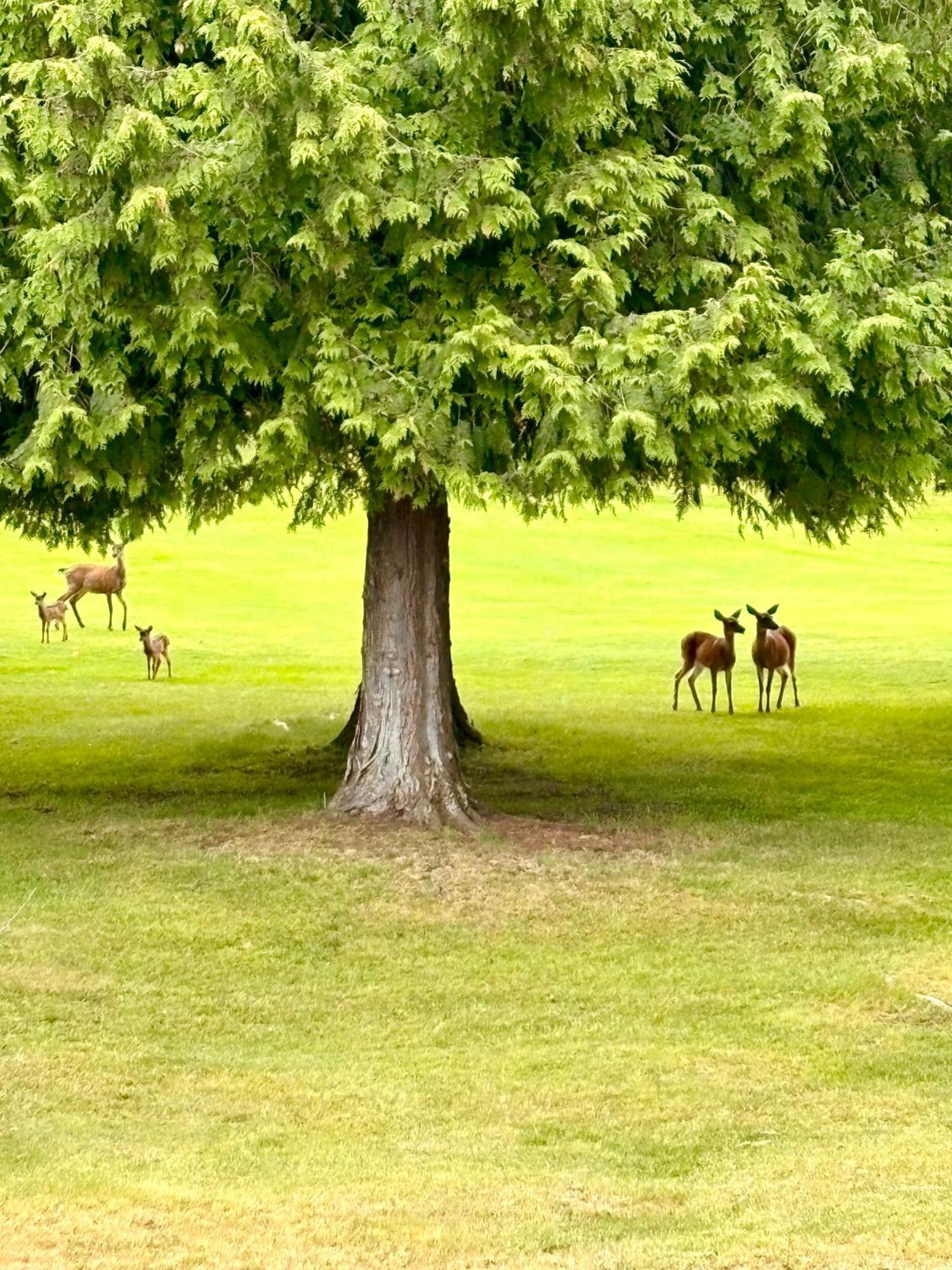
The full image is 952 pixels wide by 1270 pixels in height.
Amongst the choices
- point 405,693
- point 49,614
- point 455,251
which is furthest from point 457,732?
point 49,614

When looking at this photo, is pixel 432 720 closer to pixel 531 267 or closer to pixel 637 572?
pixel 531 267

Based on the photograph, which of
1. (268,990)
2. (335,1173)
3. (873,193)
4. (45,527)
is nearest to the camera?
(335,1173)

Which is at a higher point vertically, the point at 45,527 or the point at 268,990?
the point at 45,527

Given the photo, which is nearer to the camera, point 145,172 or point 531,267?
point 145,172

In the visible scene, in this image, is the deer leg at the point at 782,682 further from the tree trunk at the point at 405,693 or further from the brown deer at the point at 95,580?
the brown deer at the point at 95,580

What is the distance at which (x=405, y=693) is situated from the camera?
16406 mm

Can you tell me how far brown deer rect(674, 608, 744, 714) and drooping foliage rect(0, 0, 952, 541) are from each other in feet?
30.2

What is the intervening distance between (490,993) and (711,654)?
12.9 m

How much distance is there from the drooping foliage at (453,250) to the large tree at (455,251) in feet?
0.11

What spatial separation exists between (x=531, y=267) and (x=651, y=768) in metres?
7.81

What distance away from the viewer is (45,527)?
56.3 ft

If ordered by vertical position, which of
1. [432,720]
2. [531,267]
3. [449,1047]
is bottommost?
[449,1047]

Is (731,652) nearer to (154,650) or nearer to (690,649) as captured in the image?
(690,649)

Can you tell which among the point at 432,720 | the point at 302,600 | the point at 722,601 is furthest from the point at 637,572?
the point at 432,720
